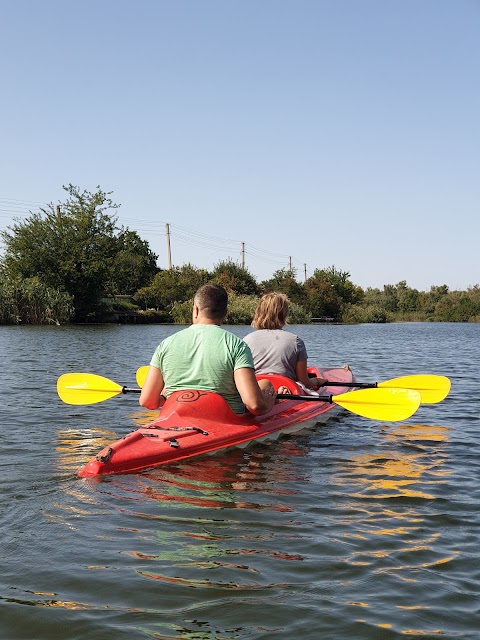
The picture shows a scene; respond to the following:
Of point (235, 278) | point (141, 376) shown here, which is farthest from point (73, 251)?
point (141, 376)

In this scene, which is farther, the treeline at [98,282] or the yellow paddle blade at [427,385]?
the treeline at [98,282]

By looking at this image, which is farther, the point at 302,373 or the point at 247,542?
the point at 302,373

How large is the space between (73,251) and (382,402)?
3968 centimetres

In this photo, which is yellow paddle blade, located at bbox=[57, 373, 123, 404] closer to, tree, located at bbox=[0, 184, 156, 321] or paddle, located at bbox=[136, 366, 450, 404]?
paddle, located at bbox=[136, 366, 450, 404]

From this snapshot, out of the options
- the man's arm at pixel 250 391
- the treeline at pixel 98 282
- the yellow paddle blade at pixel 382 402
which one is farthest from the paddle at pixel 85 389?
the treeline at pixel 98 282

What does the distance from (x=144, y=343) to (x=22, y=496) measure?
19.9m

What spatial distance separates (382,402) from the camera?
7215mm

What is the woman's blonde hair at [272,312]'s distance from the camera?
7.68 meters

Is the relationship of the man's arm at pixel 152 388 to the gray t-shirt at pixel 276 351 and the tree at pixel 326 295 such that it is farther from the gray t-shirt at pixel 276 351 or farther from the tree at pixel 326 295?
the tree at pixel 326 295

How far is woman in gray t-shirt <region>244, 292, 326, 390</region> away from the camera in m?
7.63

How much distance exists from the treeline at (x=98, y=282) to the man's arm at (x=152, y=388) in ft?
105

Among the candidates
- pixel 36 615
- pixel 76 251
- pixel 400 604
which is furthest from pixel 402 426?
pixel 76 251

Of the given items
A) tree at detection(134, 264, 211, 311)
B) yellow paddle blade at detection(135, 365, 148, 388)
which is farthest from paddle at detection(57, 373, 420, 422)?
tree at detection(134, 264, 211, 311)

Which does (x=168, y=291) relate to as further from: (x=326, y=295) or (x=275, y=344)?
(x=275, y=344)
